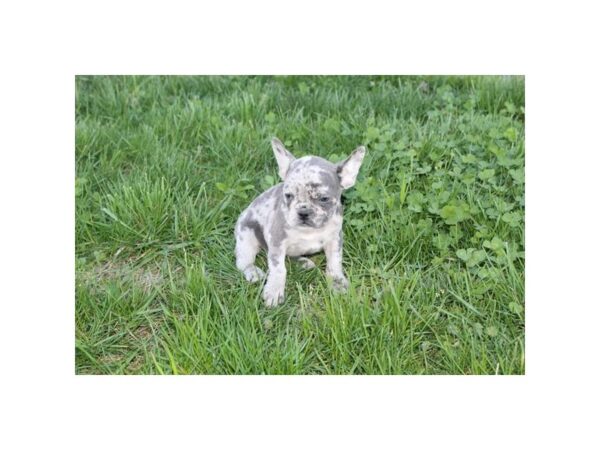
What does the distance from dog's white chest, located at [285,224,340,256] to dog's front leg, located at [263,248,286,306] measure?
0.09 metres

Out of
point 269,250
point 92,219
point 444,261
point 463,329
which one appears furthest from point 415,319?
point 92,219

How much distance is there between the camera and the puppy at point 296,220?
3498mm

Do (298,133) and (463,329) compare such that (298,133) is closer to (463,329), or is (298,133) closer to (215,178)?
(215,178)

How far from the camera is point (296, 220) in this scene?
3.51 m

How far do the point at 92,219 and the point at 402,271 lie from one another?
211cm

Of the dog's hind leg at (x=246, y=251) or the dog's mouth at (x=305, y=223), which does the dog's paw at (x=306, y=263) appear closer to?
the dog's hind leg at (x=246, y=251)

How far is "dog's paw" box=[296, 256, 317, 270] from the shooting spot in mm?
3912

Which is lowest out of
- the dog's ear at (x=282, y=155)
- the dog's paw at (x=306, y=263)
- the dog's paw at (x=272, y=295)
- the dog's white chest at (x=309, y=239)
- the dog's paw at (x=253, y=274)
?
the dog's paw at (x=272, y=295)

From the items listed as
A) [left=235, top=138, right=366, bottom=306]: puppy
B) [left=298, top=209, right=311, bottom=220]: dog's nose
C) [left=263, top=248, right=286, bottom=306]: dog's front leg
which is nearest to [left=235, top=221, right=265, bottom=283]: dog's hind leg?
[left=235, top=138, right=366, bottom=306]: puppy

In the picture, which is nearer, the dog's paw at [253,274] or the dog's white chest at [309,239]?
the dog's white chest at [309,239]

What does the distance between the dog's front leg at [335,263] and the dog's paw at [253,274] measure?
410 mm

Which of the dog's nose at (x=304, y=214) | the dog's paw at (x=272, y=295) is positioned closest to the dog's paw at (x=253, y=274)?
the dog's paw at (x=272, y=295)

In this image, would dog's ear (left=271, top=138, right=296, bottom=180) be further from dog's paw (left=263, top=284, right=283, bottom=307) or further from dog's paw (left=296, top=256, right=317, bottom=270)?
dog's paw (left=263, top=284, right=283, bottom=307)

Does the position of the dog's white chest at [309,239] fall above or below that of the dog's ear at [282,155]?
below
